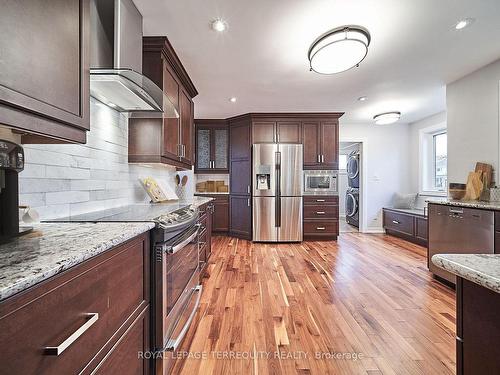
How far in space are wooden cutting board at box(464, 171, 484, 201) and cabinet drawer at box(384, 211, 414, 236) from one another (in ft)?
5.87

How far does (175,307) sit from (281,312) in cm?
95

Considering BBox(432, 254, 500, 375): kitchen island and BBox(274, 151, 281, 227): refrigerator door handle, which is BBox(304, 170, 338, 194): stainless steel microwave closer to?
BBox(274, 151, 281, 227): refrigerator door handle

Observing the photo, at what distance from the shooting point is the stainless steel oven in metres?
1.12

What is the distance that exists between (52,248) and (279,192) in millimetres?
3676

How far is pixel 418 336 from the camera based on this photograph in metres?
1.59

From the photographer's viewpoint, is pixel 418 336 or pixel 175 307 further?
pixel 418 336

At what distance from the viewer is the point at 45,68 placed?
75 cm

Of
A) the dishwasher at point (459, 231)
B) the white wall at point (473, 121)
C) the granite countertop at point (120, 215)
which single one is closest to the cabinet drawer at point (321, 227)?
the dishwasher at point (459, 231)

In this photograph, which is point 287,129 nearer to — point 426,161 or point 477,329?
point 426,161

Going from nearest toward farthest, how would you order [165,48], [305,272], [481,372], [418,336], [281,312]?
[481,372]
[418,336]
[281,312]
[165,48]
[305,272]

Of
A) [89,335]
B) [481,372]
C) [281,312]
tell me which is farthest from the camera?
[281,312]

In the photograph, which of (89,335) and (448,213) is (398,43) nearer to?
(448,213)

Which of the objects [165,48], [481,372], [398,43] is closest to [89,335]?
[481,372]

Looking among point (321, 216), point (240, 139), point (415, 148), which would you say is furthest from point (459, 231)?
point (240, 139)
